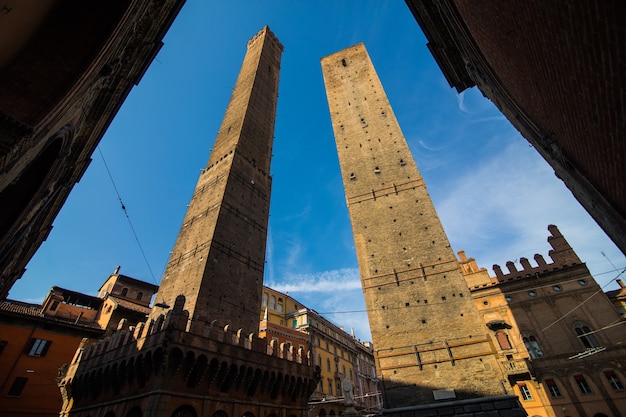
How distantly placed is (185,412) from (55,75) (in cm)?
972

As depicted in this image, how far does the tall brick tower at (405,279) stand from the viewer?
1192 cm

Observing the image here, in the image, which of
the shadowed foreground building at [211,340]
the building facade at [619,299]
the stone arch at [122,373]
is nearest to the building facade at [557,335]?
the building facade at [619,299]

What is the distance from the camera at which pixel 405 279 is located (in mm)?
14633

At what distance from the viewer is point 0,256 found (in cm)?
771

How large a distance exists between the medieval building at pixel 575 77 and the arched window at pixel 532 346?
929 inches

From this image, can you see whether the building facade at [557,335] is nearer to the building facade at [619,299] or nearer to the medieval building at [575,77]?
the building facade at [619,299]

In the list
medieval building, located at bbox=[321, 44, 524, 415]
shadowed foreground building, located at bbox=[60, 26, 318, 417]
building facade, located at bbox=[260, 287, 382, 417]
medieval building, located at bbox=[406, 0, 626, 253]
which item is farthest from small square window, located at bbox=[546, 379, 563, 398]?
medieval building, located at bbox=[406, 0, 626, 253]

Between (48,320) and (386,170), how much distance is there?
929 inches

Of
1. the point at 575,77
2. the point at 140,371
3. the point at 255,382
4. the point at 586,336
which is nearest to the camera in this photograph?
the point at 575,77

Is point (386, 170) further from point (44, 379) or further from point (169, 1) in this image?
point (44, 379)

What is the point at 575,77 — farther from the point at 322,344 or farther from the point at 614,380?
the point at 322,344

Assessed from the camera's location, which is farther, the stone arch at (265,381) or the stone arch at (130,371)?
the stone arch at (265,381)

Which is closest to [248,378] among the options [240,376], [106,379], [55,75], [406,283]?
[240,376]

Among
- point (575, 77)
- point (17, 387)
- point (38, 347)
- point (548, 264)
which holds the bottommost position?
point (575, 77)
